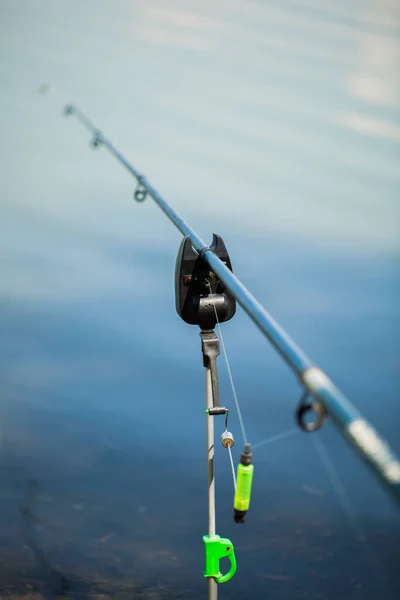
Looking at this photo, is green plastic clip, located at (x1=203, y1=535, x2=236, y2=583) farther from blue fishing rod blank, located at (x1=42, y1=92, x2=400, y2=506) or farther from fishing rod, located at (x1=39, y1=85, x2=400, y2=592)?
blue fishing rod blank, located at (x1=42, y1=92, x2=400, y2=506)

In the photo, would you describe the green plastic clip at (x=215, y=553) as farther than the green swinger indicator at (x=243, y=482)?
Yes

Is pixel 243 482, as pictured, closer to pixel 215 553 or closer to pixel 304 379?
pixel 304 379

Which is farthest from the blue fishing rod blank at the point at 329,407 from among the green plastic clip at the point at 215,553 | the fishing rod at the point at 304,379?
the green plastic clip at the point at 215,553

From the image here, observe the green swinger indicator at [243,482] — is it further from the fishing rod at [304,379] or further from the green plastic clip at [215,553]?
the green plastic clip at [215,553]

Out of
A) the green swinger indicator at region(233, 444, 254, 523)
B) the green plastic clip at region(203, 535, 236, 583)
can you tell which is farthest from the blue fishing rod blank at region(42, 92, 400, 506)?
the green plastic clip at region(203, 535, 236, 583)

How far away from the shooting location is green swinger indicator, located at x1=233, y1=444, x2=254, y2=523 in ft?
4.63

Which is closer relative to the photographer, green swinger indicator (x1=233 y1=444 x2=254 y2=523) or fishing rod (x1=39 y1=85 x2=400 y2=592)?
fishing rod (x1=39 y1=85 x2=400 y2=592)

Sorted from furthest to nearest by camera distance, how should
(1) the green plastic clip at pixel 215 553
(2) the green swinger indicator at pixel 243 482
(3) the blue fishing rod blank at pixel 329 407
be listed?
1. (1) the green plastic clip at pixel 215 553
2. (2) the green swinger indicator at pixel 243 482
3. (3) the blue fishing rod blank at pixel 329 407

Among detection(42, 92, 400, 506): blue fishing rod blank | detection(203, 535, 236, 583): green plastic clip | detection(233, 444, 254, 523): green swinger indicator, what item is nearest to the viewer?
detection(42, 92, 400, 506): blue fishing rod blank

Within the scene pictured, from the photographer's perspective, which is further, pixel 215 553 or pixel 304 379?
pixel 215 553

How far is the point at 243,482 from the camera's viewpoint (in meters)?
1.42

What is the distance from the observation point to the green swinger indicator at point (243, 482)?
141 cm

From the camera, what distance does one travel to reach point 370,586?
4.23 metres

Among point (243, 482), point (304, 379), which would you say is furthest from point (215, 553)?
point (304, 379)
